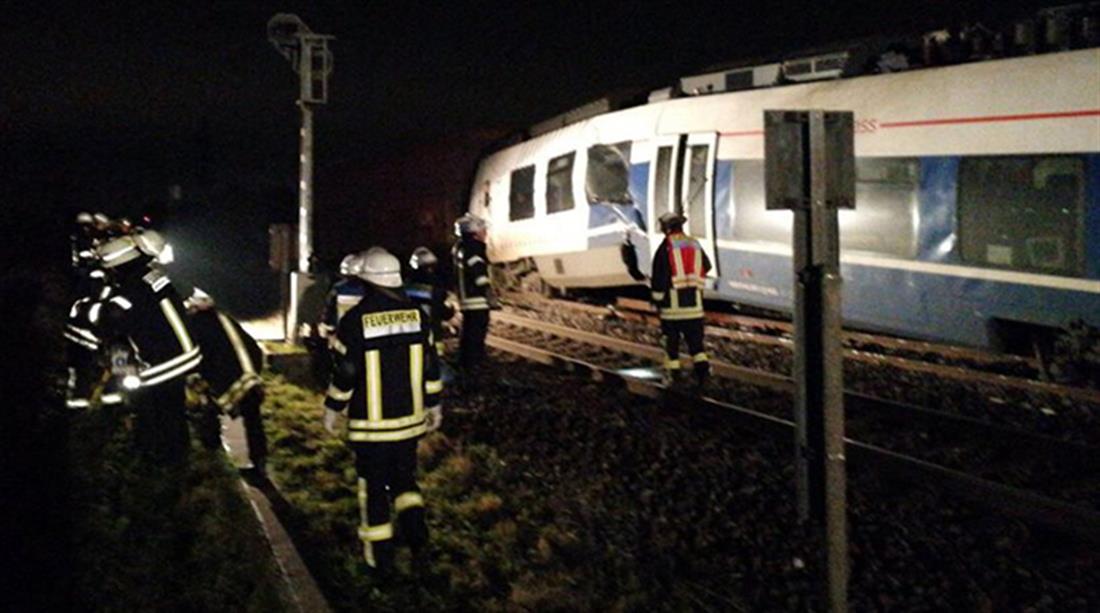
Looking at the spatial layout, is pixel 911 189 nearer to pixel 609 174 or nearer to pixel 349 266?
pixel 609 174

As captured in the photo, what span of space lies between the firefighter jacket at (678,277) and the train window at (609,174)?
5227mm

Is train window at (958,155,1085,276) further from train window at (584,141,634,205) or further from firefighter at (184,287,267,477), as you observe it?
firefighter at (184,287,267,477)

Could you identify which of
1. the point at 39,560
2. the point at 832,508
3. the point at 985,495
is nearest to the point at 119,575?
the point at 39,560

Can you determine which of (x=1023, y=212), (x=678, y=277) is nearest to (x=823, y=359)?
(x=678, y=277)

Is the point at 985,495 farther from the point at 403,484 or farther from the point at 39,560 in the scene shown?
the point at 39,560

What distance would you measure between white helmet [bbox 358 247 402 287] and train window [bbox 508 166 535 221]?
13671 mm

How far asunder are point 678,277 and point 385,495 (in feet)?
17.7

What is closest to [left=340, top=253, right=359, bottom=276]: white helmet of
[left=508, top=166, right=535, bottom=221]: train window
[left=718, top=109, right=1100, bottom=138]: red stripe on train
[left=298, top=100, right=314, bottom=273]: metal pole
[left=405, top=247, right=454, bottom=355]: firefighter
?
[left=405, top=247, right=454, bottom=355]: firefighter

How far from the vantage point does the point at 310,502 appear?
24.6ft

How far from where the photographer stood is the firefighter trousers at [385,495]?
19.1 ft

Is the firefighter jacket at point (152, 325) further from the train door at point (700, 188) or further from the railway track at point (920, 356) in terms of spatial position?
the train door at point (700, 188)

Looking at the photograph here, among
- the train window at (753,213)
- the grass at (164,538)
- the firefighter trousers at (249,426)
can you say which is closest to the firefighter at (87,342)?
the grass at (164,538)

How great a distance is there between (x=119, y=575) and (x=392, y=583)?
1370 mm

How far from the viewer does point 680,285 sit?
10.8 metres
